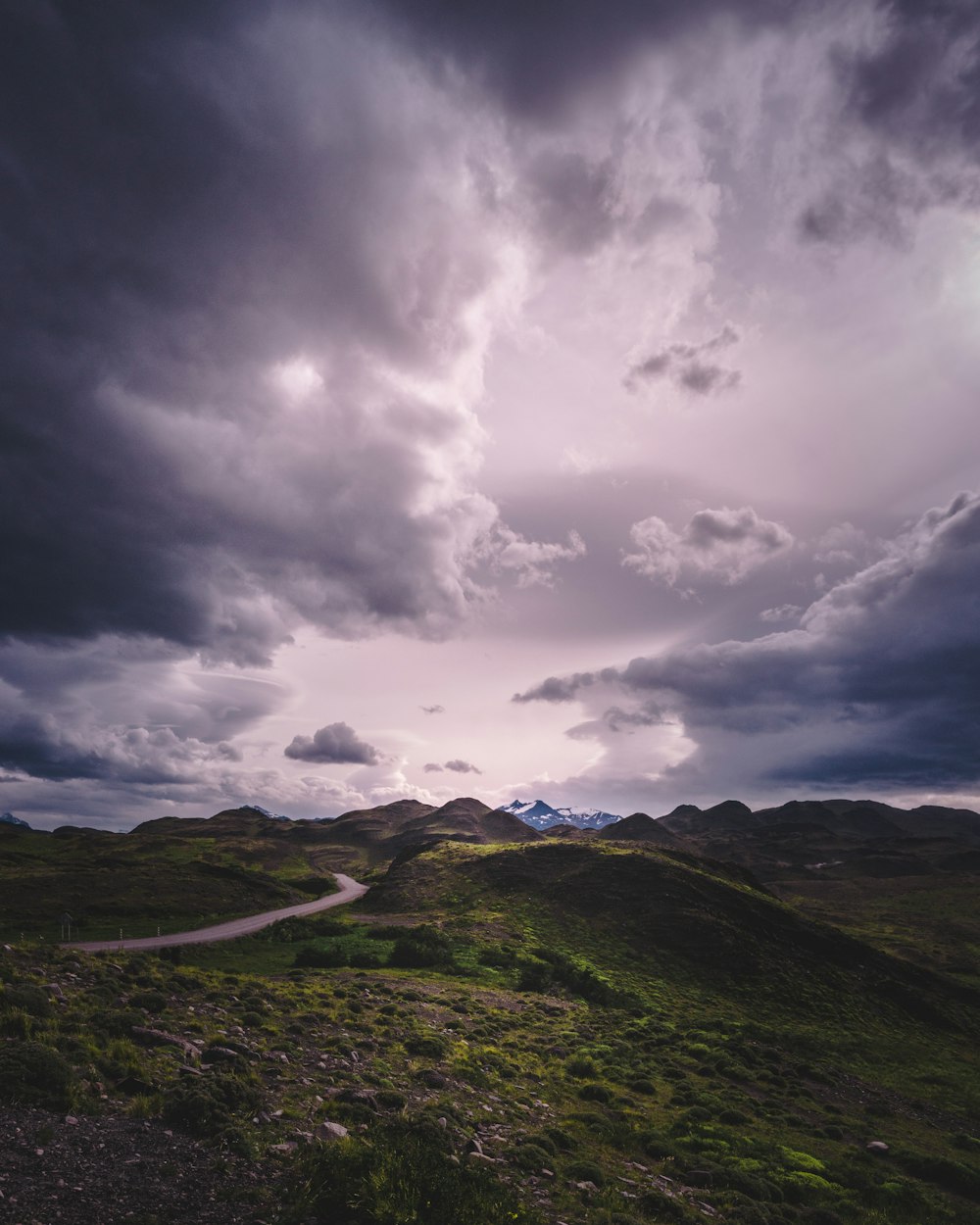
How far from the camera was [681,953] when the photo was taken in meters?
53.0

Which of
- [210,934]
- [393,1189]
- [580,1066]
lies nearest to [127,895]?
[210,934]

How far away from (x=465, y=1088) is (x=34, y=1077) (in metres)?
13.1

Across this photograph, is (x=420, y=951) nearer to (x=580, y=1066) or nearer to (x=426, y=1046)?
(x=580, y=1066)

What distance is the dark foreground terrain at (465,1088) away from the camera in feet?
33.6

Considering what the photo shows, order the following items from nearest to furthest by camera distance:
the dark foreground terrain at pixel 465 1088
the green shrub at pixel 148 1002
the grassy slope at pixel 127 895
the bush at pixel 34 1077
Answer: the dark foreground terrain at pixel 465 1088 → the bush at pixel 34 1077 → the green shrub at pixel 148 1002 → the grassy slope at pixel 127 895

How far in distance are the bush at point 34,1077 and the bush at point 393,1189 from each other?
5261 millimetres

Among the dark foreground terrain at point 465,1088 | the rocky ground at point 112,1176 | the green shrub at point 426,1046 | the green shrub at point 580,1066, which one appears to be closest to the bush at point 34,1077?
the dark foreground terrain at point 465,1088

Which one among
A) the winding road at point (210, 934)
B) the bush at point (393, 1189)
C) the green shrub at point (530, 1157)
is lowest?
the winding road at point (210, 934)

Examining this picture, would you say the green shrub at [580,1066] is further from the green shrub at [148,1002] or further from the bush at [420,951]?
the bush at [420,951]

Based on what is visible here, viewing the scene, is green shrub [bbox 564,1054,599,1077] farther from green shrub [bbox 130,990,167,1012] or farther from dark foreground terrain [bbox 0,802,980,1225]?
green shrub [bbox 130,990,167,1012]

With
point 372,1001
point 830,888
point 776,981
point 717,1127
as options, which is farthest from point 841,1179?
point 830,888

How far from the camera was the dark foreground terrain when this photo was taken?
33.6 feet

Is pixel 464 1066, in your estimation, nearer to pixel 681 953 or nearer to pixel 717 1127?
pixel 717 1127

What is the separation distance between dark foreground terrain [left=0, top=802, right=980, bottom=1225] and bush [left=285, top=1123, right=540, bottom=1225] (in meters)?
0.05
